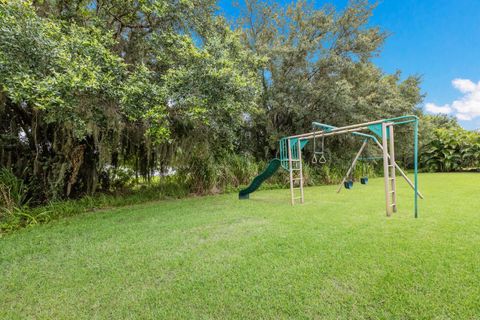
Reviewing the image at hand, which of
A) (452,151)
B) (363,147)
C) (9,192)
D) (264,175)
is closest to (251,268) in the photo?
(264,175)

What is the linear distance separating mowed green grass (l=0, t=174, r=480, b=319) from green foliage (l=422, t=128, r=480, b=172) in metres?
11.0

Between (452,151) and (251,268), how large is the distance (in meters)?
14.7

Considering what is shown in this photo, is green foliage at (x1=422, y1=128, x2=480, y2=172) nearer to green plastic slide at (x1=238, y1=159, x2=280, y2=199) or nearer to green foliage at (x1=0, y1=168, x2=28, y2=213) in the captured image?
green plastic slide at (x1=238, y1=159, x2=280, y2=199)

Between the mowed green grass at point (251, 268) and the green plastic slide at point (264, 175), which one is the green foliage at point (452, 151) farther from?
the green plastic slide at point (264, 175)

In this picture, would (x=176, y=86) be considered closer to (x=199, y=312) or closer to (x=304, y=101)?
(x=199, y=312)

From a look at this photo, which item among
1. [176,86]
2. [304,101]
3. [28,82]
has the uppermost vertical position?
[304,101]

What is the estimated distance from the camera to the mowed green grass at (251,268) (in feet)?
5.01

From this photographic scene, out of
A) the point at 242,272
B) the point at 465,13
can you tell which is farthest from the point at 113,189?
the point at 465,13

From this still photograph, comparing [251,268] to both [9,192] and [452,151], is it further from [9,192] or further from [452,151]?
[452,151]

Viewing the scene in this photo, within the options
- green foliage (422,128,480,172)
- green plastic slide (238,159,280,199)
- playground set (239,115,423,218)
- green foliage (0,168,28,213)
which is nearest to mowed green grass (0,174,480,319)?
playground set (239,115,423,218)

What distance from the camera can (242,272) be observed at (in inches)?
77.4

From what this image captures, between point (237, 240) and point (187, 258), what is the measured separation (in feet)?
2.12

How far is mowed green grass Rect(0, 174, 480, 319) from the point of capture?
1.53 metres

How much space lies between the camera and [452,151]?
11961mm
